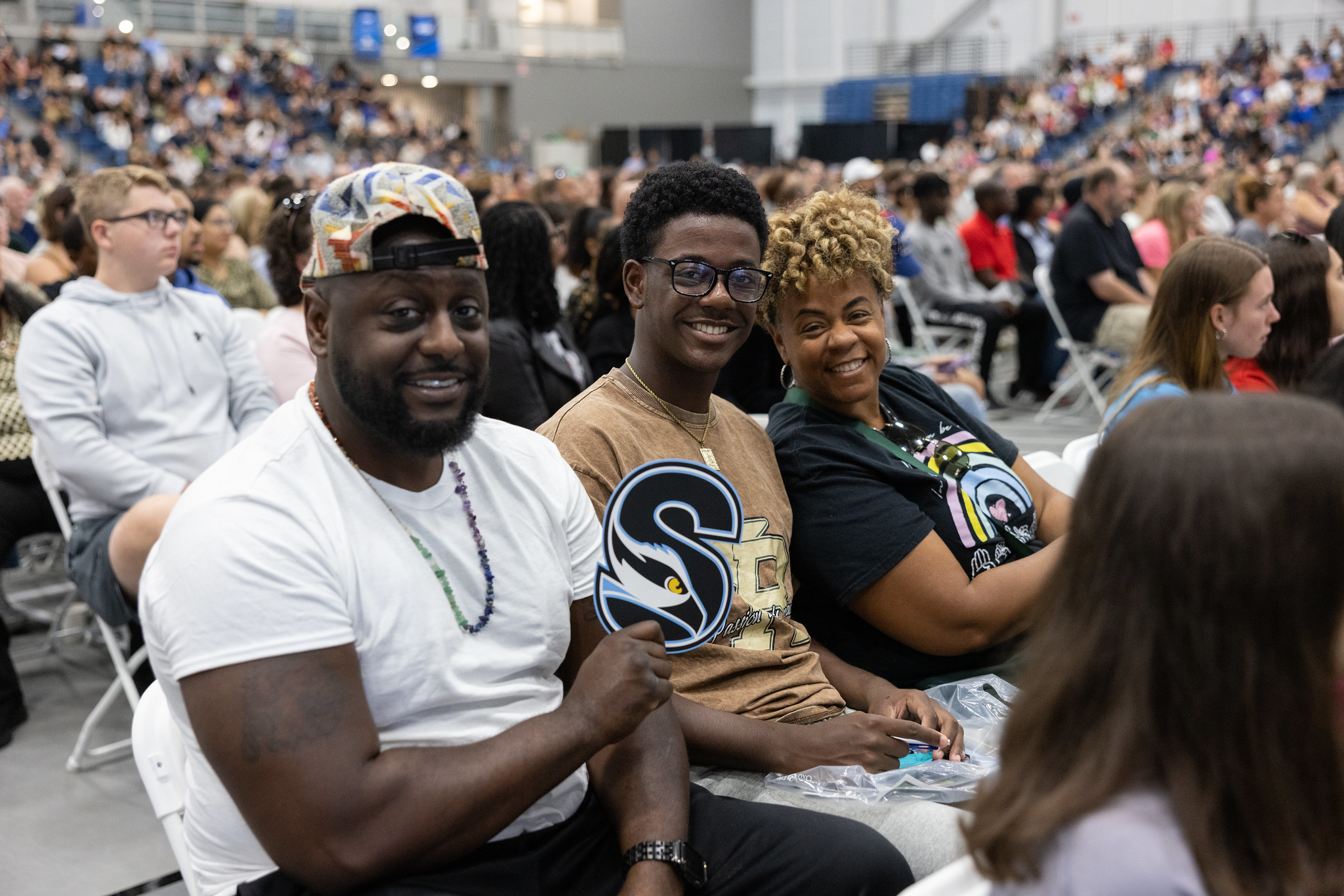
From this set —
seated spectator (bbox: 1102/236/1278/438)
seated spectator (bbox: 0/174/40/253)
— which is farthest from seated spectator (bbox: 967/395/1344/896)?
seated spectator (bbox: 0/174/40/253)

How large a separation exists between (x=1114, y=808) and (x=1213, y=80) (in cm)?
2304

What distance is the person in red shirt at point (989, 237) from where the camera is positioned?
8070 millimetres

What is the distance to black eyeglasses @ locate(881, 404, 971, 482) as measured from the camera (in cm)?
218

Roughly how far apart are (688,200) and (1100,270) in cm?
551

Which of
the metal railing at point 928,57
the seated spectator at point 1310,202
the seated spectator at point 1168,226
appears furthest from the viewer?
the metal railing at point 928,57

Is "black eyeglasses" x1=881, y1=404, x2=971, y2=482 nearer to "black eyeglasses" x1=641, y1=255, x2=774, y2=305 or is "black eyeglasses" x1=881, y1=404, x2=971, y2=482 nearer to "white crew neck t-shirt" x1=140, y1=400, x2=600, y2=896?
"black eyeglasses" x1=641, y1=255, x2=774, y2=305

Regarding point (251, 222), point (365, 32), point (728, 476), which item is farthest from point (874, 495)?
point (365, 32)

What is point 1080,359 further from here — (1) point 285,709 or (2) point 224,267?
(1) point 285,709

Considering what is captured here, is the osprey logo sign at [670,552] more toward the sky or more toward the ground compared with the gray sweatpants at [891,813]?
more toward the sky

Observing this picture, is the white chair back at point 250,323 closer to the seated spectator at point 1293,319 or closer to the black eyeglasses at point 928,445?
the black eyeglasses at point 928,445

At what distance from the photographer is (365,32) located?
24625 mm

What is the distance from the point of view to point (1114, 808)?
899 mm

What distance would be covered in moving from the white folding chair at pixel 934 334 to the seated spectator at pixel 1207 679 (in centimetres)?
629

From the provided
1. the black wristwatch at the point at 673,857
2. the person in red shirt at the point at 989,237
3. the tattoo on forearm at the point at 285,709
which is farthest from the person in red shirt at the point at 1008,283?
the tattoo on forearm at the point at 285,709
